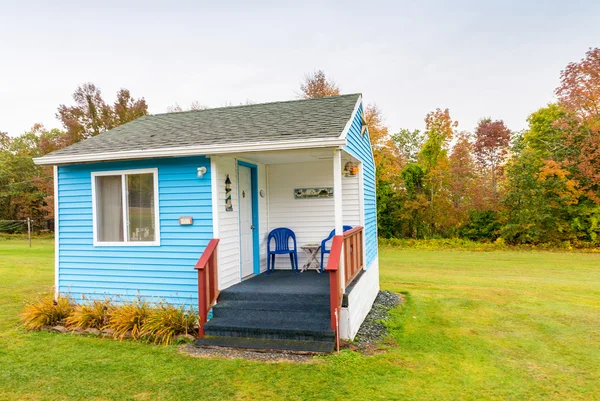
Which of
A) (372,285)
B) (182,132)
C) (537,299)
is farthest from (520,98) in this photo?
(182,132)

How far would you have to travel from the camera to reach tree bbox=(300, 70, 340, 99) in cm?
2075

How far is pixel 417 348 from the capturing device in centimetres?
480

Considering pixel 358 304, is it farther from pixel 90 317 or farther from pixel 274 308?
pixel 90 317

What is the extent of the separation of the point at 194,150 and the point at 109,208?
1.93m

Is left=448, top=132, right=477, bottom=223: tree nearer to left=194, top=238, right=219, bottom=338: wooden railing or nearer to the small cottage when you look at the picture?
the small cottage

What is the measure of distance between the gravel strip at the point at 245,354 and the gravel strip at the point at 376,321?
2.75 ft

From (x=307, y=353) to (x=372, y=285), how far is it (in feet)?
10.3

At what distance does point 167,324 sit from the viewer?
521 centimetres

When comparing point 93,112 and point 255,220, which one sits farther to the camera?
point 93,112

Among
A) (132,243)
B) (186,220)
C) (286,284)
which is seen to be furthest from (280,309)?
(132,243)

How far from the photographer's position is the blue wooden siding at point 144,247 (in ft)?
18.5

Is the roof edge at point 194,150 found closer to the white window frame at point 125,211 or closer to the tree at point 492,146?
the white window frame at point 125,211

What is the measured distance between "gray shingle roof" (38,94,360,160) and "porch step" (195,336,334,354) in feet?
8.52

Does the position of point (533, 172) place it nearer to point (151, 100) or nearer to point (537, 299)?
point (537, 299)
